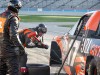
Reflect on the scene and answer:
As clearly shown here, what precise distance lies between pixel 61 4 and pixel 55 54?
2549 inches

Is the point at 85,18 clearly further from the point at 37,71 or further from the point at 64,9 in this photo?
the point at 64,9

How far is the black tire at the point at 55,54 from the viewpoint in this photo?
309 inches

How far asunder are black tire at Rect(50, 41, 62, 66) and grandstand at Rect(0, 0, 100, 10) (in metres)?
59.1

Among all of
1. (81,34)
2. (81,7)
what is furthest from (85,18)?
(81,7)

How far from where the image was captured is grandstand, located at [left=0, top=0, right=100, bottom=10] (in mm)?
68062

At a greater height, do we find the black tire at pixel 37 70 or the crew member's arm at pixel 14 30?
the crew member's arm at pixel 14 30

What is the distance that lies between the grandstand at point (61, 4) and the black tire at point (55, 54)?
5907 cm

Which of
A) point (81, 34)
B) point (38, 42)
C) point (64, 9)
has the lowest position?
point (64, 9)

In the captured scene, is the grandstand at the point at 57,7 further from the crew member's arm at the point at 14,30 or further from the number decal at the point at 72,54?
the crew member's arm at the point at 14,30

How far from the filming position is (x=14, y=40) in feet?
17.5

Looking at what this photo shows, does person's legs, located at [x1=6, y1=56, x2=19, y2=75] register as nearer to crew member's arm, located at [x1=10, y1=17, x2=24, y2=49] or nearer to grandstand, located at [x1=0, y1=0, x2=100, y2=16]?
crew member's arm, located at [x1=10, y1=17, x2=24, y2=49]

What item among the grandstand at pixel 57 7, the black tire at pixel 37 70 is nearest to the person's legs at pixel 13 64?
the black tire at pixel 37 70

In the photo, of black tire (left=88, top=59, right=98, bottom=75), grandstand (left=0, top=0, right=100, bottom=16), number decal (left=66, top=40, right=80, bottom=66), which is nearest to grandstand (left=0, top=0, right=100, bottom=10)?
grandstand (left=0, top=0, right=100, bottom=16)

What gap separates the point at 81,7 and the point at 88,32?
211 feet
